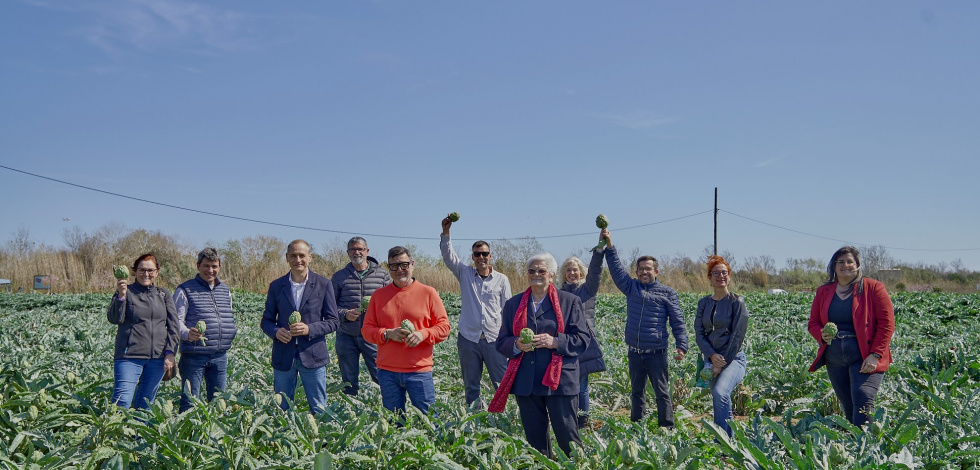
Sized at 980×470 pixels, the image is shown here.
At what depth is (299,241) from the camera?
5.49 m

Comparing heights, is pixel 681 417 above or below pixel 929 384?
below

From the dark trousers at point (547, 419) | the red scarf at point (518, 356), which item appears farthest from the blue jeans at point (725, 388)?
the red scarf at point (518, 356)

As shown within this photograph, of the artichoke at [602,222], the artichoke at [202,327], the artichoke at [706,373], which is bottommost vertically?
the artichoke at [706,373]

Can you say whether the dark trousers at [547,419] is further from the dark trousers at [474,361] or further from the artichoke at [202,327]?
the artichoke at [202,327]

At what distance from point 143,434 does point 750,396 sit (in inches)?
222

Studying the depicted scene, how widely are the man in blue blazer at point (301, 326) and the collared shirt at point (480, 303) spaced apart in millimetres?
1088

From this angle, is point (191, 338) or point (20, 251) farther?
point (20, 251)

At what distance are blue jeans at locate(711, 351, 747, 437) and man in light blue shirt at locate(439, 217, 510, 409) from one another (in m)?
1.68

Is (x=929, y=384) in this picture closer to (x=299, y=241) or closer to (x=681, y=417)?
(x=681, y=417)

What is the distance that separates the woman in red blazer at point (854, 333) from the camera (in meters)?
4.83

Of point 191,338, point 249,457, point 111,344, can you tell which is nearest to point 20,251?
point 111,344

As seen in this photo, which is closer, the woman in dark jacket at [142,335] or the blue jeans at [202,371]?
the woman in dark jacket at [142,335]

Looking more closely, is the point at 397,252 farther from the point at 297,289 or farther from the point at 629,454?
the point at 629,454

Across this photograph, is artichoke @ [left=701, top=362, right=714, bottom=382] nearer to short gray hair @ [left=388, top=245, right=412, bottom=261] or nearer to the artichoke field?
the artichoke field
